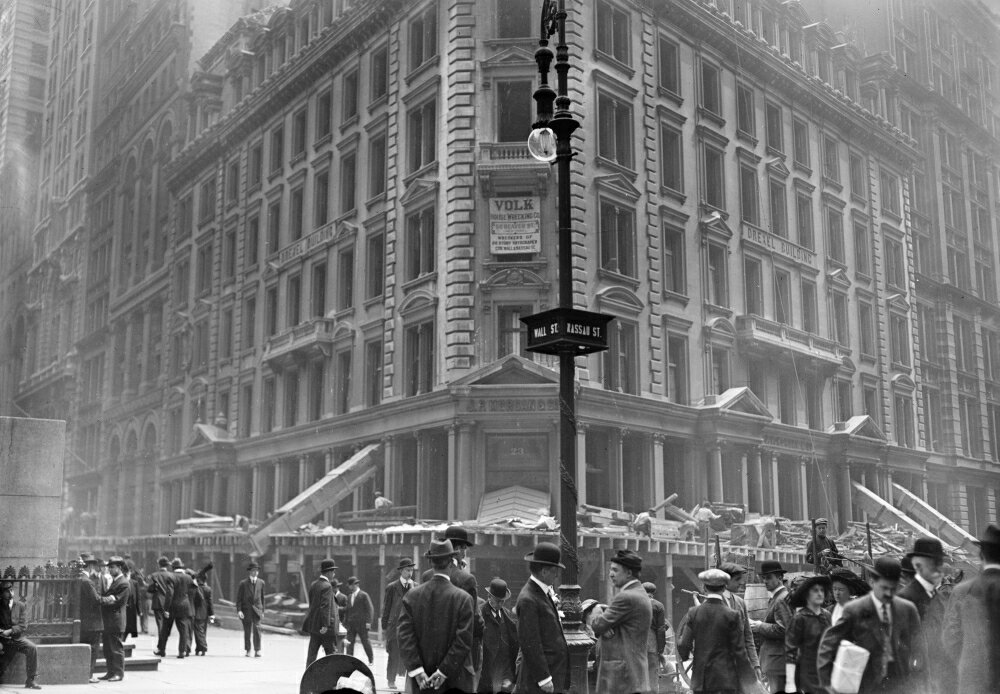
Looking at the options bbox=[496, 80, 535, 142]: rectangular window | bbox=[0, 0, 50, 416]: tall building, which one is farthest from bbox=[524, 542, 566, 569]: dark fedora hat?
bbox=[0, 0, 50, 416]: tall building

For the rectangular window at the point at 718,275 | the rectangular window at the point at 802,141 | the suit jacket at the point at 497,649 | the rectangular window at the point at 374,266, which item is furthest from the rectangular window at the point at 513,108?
the suit jacket at the point at 497,649

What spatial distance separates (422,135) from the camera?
29.0 meters

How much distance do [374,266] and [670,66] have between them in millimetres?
10603

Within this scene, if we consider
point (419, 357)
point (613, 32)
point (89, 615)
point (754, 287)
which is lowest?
point (89, 615)

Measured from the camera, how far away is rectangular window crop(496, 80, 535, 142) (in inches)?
1083

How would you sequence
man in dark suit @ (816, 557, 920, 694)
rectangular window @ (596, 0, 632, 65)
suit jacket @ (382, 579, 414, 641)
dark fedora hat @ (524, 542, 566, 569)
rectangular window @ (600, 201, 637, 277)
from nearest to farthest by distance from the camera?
man in dark suit @ (816, 557, 920, 694)
dark fedora hat @ (524, 542, 566, 569)
suit jacket @ (382, 579, 414, 641)
rectangular window @ (600, 201, 637, 277)
rectangular window @ (596, 0, 632, 65)

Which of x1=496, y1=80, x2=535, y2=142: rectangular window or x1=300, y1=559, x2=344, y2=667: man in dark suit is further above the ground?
x1=496, y1=80, x2=535, y2=142: rectangular window

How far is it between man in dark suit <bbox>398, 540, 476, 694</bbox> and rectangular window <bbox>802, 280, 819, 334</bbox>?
89.0 ft

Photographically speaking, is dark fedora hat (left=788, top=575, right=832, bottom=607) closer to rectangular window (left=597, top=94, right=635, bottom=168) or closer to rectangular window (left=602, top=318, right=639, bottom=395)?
rectangular window (left=602, top=318, right=639, bottom=395)

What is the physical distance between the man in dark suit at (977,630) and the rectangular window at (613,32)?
24.0 metres

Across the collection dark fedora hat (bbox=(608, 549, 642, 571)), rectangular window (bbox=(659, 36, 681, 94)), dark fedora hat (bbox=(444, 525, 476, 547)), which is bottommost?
dark fedora hat (bbox=(608, 549, 642, 571))

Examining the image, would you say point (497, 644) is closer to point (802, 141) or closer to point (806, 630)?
point (806, 630)

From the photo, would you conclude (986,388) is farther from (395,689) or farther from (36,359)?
(36,359)

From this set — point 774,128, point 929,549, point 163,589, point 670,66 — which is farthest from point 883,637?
point 774,128
